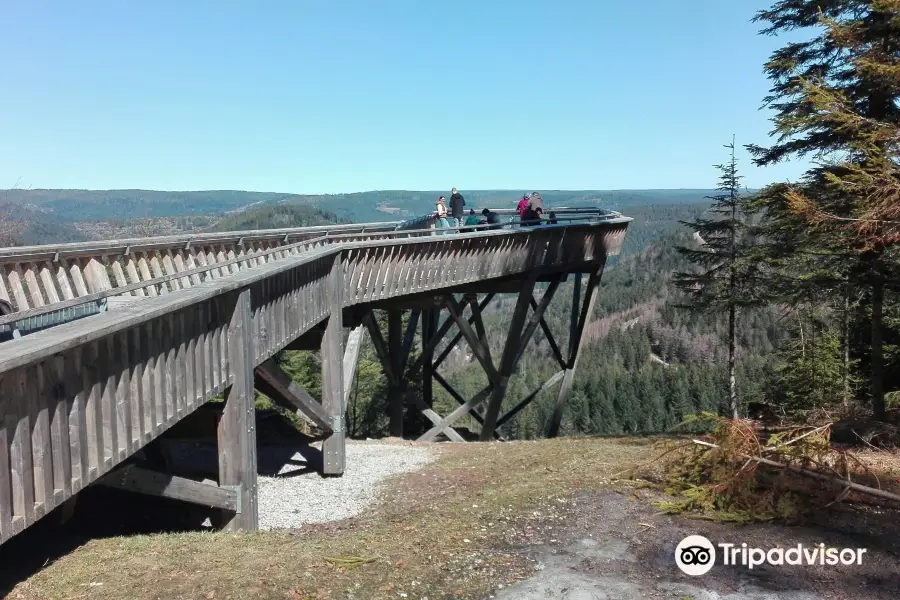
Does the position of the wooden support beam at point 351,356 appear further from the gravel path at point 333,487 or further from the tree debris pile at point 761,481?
the tree debris pile at point 761,481

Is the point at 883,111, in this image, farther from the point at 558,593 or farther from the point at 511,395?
the point at 511,395

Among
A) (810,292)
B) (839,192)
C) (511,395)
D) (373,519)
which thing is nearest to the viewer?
(373,519)

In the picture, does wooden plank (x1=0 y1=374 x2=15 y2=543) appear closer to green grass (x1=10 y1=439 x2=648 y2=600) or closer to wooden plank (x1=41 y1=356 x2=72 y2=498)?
wooden plank (x1=41 y1=356 x2=72 y2=498)

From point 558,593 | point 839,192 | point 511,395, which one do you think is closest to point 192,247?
point 558,593

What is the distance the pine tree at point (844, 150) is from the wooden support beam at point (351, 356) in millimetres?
6768

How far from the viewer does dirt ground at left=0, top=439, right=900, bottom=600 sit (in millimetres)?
4512

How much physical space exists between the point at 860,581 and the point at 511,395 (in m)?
81.2

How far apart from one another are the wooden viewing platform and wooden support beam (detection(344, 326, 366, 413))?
34 millimetres

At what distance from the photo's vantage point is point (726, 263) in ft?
68.2

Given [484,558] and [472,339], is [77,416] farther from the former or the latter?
[472,339]

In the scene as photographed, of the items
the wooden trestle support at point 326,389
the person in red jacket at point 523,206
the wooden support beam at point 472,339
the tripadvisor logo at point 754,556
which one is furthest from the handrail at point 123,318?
the person in red jacket at point 523,206

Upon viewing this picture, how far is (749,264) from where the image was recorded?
20.1 meters

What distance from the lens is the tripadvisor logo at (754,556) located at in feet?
16.1

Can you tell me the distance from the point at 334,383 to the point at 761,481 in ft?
20.7
